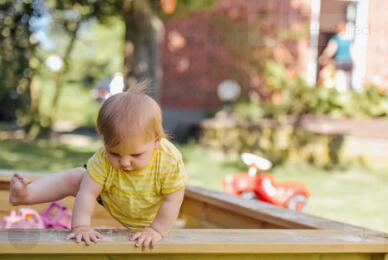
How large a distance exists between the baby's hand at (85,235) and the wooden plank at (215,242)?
21 millimetres

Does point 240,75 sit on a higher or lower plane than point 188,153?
higher

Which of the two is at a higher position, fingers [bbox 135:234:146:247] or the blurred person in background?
fingers [bbox 135:234:146:247]

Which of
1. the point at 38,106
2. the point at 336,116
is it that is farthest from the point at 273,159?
the point at 38,106

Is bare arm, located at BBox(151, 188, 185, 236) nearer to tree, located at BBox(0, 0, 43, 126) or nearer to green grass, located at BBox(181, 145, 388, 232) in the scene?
green grass, located at BBox(181, 145, 388, 232)

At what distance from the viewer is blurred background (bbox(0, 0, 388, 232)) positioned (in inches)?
369

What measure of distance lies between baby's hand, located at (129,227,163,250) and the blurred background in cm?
565

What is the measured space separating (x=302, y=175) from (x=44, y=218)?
5.59 metres

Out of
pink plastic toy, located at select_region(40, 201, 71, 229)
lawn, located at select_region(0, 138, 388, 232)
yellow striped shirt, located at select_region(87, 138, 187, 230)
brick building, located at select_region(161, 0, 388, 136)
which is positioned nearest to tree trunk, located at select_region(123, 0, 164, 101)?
lawn, located at select_region(0, 138, 388, 232)

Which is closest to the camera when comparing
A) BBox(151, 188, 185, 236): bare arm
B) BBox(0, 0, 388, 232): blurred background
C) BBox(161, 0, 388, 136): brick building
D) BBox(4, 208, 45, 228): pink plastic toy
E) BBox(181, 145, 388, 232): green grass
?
BBox(151, 188, 185, 236): bare arm

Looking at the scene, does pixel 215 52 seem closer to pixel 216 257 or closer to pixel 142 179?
pixel 142 179

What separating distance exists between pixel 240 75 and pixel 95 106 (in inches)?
271

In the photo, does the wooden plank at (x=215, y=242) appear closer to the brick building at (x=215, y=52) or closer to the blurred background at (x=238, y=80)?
the blurred background at (x=238, y=80)

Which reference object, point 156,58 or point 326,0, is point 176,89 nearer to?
point 156,58

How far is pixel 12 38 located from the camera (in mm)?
11562
